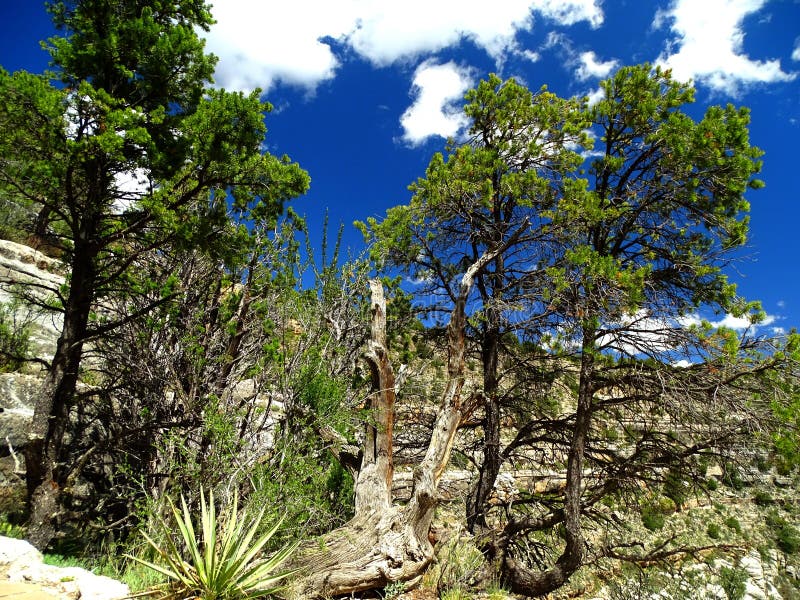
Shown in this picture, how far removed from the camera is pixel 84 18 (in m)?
6.48

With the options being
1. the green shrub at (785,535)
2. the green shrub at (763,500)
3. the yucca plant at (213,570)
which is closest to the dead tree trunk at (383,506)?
the yucca plant at (213,570)

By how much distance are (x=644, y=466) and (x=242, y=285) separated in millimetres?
8181

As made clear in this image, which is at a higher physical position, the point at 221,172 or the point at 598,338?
the point at 221,172

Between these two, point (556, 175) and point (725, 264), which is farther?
point (556, 175)

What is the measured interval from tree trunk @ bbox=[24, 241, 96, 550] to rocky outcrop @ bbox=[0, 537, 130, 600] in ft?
7.39

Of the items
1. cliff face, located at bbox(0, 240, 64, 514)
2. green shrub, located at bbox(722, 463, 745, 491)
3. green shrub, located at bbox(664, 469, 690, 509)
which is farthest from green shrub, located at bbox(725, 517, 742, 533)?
cliff face, located at bbox(0, 240, 64, 514)

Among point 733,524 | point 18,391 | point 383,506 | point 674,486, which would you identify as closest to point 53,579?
point 383,506

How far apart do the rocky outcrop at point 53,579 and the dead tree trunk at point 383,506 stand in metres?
1.99

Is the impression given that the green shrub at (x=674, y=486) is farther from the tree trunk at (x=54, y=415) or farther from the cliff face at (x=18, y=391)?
the cliff face at (x=18, y=391)

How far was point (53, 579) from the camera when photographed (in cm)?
385

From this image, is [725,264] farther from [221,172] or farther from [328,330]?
[221,172]

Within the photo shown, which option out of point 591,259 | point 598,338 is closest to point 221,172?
point 591,259

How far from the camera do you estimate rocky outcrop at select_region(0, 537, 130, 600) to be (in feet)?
12.2

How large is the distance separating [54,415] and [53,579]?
10.9 ft
